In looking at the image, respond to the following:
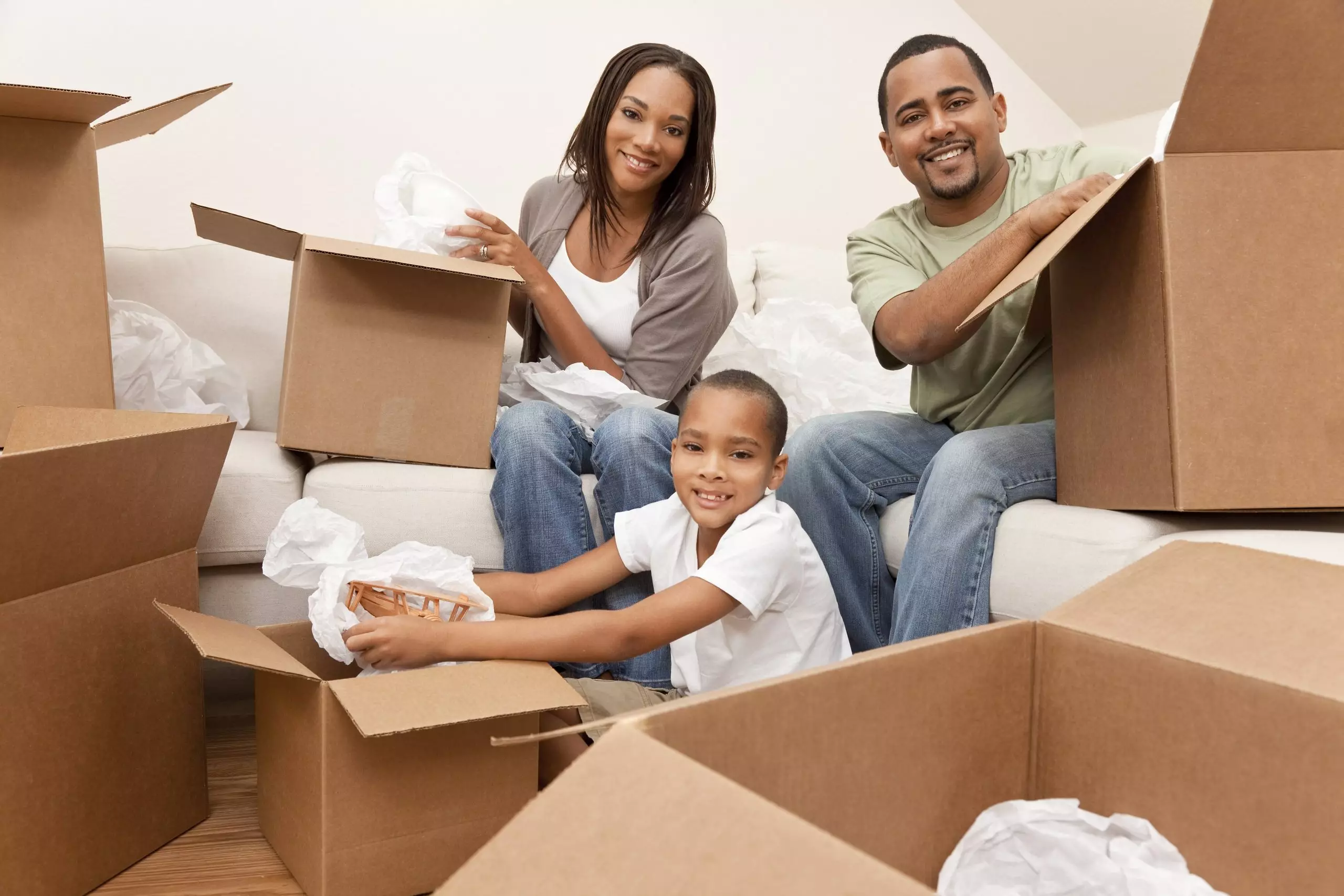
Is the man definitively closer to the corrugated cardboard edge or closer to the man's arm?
the man's arm

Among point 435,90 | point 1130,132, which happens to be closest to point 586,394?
point 435,90

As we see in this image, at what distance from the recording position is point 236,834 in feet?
3.65

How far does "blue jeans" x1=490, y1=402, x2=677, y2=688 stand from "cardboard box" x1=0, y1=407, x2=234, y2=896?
43cm

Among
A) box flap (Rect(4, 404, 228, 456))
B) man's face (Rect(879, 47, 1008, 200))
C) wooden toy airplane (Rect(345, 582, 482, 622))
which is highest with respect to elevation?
man's face (Rect(879, 47, 1008, 200))

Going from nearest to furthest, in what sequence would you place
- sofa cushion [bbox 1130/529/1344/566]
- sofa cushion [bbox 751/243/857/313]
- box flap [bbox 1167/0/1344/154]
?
box flap [bbox 1167/0/1344/154]
sofa cushion [bbox 1130/529/1344/566]
sofa cushion [bbox 751/243/857/313]

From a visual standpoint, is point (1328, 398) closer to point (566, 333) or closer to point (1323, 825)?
point (1323, 825)

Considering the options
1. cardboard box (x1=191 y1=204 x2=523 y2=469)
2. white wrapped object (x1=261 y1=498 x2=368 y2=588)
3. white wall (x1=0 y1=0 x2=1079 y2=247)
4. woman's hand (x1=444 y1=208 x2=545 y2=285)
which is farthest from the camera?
white wall (x1=0 y1=0 x2=1079 y2=247)

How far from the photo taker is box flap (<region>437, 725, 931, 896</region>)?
0.30 metres

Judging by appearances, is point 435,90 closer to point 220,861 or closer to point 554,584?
point 554,584

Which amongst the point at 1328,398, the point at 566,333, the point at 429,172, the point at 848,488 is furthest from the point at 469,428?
the point at 1328,398

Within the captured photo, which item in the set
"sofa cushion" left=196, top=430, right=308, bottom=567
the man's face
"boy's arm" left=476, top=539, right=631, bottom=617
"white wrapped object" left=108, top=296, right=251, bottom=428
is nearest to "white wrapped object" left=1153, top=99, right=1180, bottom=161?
the man's face

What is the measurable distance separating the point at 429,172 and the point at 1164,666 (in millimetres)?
1319

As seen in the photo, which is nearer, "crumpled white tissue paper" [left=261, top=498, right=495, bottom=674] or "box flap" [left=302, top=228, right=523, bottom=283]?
"crumpled white tissue paper" [left=261, top=498, right=495, bottom=674]

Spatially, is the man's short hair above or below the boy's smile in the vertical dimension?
above
